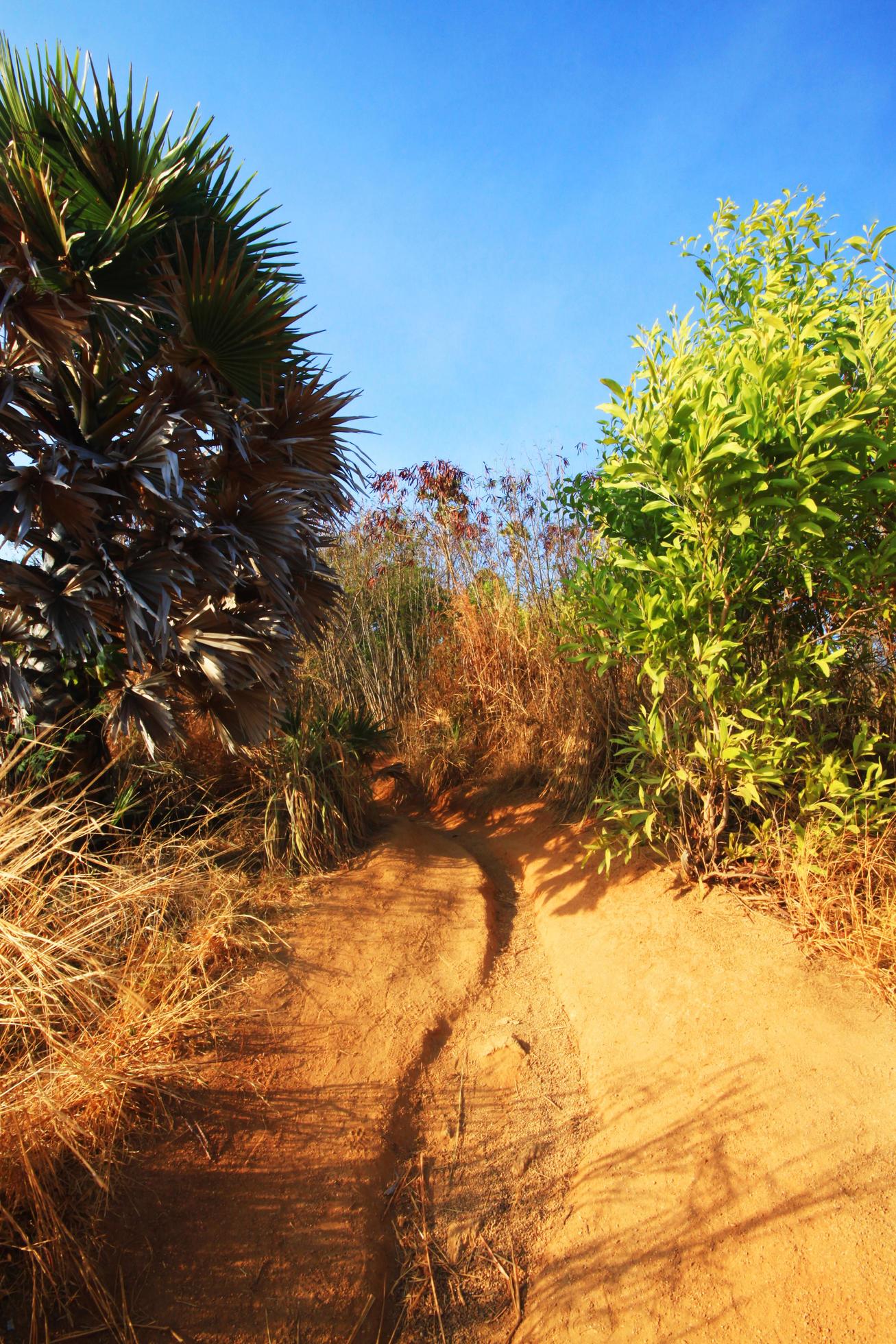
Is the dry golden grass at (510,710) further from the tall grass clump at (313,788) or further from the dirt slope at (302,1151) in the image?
the dirt slope at (302,1151)

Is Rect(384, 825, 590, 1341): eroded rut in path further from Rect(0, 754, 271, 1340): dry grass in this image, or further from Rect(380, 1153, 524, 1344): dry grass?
Rect(0, 754, 271, 1340): dry grass

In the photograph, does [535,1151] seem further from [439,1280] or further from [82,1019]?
[82,1019]

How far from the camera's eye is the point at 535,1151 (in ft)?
11.0

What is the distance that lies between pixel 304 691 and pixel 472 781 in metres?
2.20

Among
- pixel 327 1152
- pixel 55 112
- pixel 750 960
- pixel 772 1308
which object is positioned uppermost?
pixel 55 112

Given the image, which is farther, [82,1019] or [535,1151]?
[535,1151]

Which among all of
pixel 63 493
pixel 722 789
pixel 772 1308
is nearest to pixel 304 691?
pixel 63 493

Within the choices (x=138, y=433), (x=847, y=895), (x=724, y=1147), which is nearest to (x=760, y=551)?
(x=847, y=895)

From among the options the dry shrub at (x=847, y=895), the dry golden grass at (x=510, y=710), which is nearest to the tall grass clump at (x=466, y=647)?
the dry golden grass at (x=510, y=710)

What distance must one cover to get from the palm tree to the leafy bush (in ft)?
6.75

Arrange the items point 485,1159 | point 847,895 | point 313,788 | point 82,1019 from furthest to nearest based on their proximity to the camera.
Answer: point 313,788 → point 847,895 → point 485,1159 → point 82,1019

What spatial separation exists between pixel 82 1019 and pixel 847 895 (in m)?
3.62

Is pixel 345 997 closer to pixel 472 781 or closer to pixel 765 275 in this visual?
pixel 472 781

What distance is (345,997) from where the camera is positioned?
3.93 m
